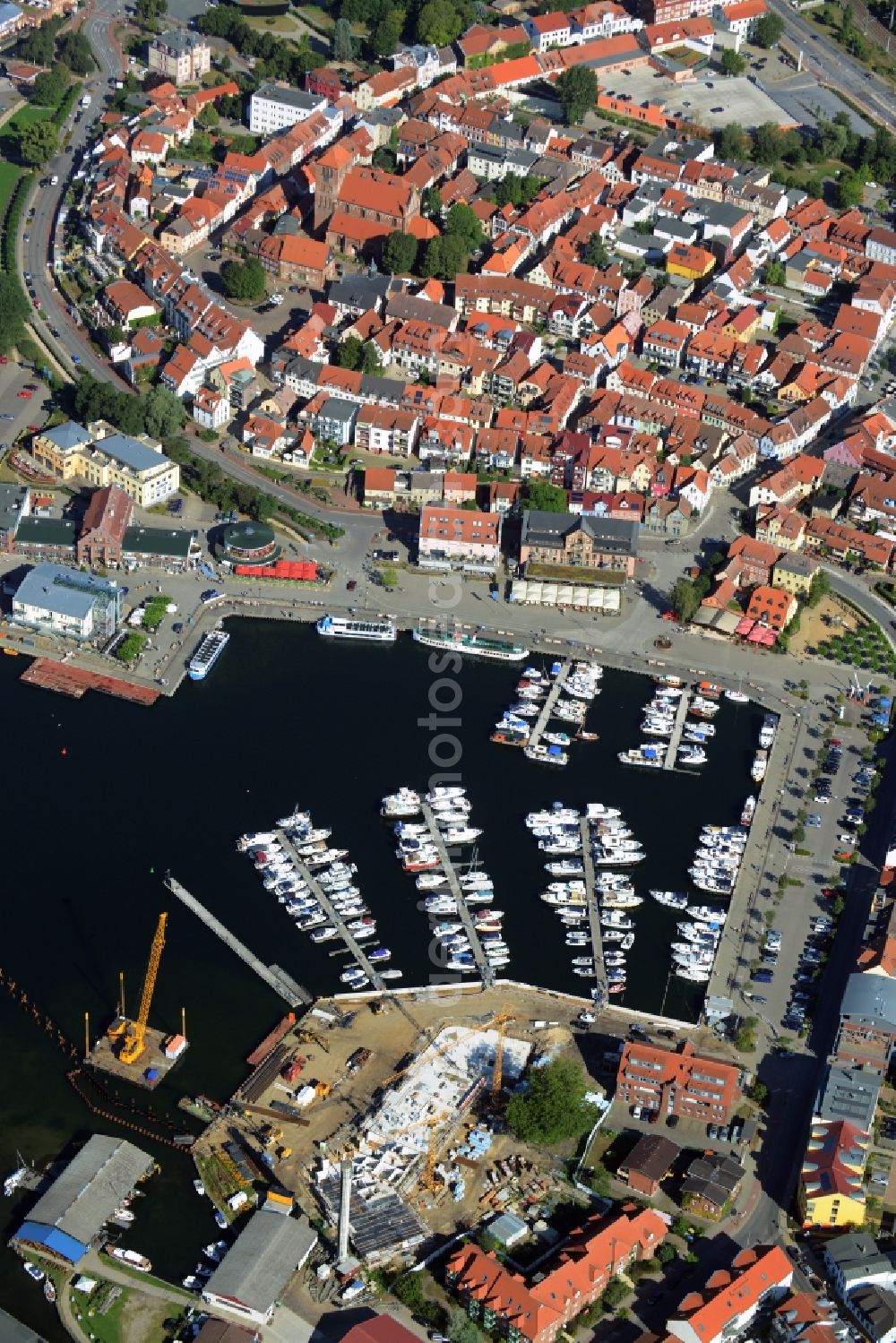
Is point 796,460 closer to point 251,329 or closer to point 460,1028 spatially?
point 251,329

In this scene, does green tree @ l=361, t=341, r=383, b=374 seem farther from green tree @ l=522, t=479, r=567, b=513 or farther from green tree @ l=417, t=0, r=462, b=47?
green tree @ l=417, t=0, r=462, b=47

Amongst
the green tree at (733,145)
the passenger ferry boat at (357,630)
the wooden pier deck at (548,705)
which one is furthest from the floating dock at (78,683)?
the green tree at (733,145)

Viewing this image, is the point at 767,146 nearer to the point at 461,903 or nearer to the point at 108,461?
the point at 108,461

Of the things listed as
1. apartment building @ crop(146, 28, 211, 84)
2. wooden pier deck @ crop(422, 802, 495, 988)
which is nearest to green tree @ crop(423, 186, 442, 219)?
apartment building @ crop(146, 28, 211, 84)

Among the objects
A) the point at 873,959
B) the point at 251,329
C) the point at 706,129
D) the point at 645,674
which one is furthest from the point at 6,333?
the point at 873,959

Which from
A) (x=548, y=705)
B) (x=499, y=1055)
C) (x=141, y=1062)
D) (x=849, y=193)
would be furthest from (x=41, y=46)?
(x=499, y=1055)
